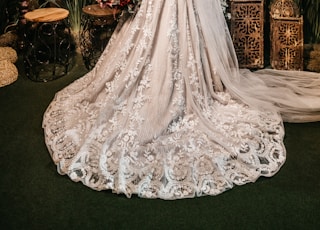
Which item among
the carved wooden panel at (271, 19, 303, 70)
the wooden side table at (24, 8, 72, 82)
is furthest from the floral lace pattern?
the carved wooden panel at (271, 19, 303, 70)

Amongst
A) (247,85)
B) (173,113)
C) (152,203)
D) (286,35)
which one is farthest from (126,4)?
(152,203)

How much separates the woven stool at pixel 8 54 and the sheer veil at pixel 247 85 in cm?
190

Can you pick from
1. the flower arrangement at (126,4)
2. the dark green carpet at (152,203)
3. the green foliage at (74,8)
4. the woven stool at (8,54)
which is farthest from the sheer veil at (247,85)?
the woven stool at (8,54)

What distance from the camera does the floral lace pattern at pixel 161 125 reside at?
100 inches

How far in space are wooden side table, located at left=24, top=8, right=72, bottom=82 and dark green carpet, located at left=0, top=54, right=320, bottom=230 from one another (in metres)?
1.20

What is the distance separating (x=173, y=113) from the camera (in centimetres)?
288

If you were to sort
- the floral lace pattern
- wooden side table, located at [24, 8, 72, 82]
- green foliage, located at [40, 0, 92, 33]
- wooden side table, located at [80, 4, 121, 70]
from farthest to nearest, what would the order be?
green foliage, located at [40, 0, 92, 33]
wooden side table, located at [24, 8, 72, 82]
wooden side table, located at [80, 4, 121, 70]
the floral lace pattern

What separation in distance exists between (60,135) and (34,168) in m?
0.28

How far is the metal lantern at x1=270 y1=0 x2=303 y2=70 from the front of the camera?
145 inches

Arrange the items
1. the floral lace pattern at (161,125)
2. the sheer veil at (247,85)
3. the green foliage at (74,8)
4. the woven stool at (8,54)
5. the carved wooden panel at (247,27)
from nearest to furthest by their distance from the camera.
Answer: the floral lace pattern at (161,125)
the sheer veil at (247,85)
the carved wooden panel at (247,27)
the woven stool at (8,54)
the green foliage at (74,8)

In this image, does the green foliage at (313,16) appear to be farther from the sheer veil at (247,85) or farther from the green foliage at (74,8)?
the green foliage at (74,8)

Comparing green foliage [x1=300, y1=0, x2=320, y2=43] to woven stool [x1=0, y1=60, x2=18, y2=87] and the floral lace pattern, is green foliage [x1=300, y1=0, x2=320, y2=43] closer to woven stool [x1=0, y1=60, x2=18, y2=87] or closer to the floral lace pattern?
Result: the floral lace pattern

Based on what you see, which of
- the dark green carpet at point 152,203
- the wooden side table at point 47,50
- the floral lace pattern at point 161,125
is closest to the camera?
the dark green carpet at point 152,203

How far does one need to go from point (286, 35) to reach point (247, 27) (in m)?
0.32
